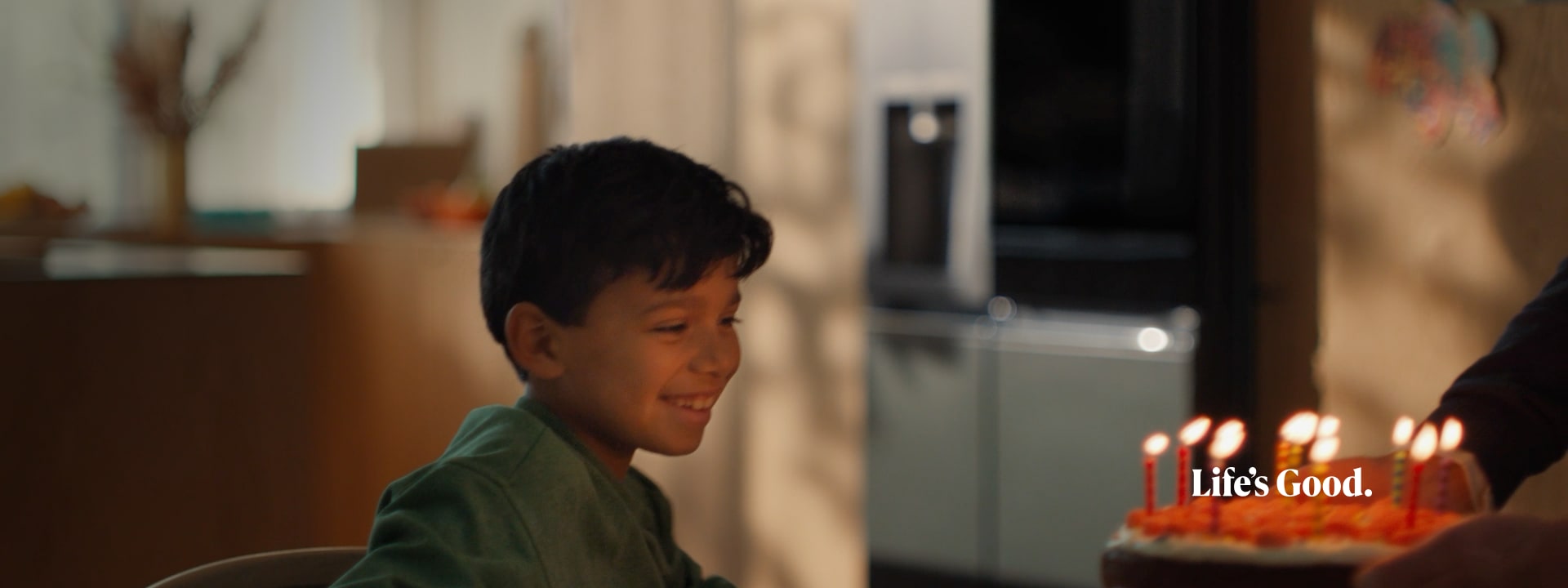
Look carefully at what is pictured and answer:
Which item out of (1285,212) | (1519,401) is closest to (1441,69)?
(1285,212)

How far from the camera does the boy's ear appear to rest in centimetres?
109

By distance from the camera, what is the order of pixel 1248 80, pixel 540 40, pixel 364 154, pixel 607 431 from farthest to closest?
1. pixel 540 40
2. pixel 364 154
3. pixel 1248 80
4. pixel 607 431

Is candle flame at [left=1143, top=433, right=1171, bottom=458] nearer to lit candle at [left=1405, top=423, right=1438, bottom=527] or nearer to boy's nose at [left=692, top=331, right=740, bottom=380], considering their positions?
lit candle at [left=1405, top=423, right=1438, bottom=527]

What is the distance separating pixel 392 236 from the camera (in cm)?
315

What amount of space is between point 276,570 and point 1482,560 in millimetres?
946

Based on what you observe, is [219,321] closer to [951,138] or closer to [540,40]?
[951,138]

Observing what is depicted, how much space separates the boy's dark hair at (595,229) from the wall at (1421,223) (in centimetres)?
132

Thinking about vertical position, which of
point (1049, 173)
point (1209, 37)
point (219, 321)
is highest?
point (1209, 37)

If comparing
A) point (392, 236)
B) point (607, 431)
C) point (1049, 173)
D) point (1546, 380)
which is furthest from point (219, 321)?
point (1546, 380)

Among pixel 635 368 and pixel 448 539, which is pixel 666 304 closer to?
pixel 635 368

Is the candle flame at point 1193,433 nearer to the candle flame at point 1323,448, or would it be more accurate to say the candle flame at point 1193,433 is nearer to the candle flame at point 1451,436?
the candle flame at point 1323,448

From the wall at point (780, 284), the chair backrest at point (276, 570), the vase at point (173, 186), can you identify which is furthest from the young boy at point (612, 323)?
the vase at point (173, 186)

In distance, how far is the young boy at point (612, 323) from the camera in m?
1.01

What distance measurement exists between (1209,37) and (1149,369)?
2.18 feet
